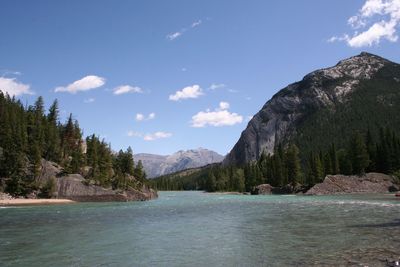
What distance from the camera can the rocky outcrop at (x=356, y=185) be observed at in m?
138

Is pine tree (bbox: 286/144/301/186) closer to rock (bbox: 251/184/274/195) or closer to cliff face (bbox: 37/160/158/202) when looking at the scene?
rock (bbox: 251/184/274/195)

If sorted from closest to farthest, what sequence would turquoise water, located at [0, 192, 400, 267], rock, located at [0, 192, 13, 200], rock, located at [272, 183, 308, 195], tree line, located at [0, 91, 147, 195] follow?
turquoise water, located at [0, 192, 400, 267], rock, located at [0, 192, 13, 200], tree line, located at [0, 91, 147, 195], rock, located at [272, 183, 308, 195]

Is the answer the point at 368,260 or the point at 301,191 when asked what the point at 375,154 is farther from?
the point at 368,260

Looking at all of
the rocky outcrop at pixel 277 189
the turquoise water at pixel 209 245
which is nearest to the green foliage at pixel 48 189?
the turquoise water at pixel 209 245

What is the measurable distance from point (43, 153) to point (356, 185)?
364 ft

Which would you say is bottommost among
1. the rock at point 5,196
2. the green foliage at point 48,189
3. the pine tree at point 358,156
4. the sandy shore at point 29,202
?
the sandy shore at point 29,202

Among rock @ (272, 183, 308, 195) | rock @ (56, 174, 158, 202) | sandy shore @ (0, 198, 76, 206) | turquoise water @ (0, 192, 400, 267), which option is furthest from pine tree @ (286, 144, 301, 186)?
turquoise water @ (0, 192, 400, 267)

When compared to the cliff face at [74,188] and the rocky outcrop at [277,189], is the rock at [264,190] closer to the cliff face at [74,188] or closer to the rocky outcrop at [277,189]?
the rocky outcrop at [277,189]

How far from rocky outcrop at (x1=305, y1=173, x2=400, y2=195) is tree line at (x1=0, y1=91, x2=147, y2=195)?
6879cm

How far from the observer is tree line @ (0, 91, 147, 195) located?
11125 cm

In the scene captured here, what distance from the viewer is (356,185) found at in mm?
141750

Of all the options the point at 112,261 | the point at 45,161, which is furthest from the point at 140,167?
the point at 112,261

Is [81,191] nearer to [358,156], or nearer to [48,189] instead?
[48,189]

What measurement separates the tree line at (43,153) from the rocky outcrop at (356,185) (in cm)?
6879
